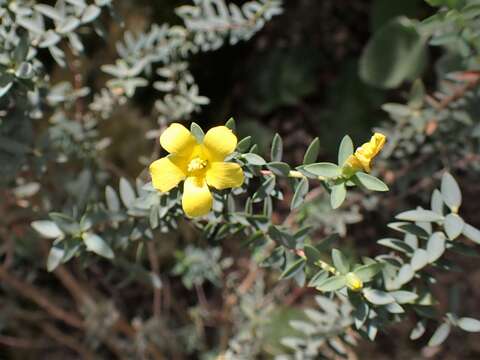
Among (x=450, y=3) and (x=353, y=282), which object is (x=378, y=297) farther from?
(x=450, y=3)

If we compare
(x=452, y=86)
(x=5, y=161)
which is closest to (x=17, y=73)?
(x=5, y=161)

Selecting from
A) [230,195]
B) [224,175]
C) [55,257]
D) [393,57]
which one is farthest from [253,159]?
[393,57]

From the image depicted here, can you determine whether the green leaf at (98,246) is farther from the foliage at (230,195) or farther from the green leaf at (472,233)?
the green leaf at (472,233)

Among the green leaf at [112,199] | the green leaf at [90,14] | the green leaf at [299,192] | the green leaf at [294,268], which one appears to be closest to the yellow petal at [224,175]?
the green leaf at [299,192]

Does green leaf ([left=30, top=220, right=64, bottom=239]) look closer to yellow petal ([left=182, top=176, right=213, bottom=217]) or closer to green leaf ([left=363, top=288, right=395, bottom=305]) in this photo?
yellow petal ([left=182, top=176, right=213, bottom=217])

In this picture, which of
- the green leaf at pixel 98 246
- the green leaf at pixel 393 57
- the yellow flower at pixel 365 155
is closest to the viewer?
the yellow flower at pixel 365 155

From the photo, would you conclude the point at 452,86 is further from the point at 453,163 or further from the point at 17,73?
the point at 17,73
